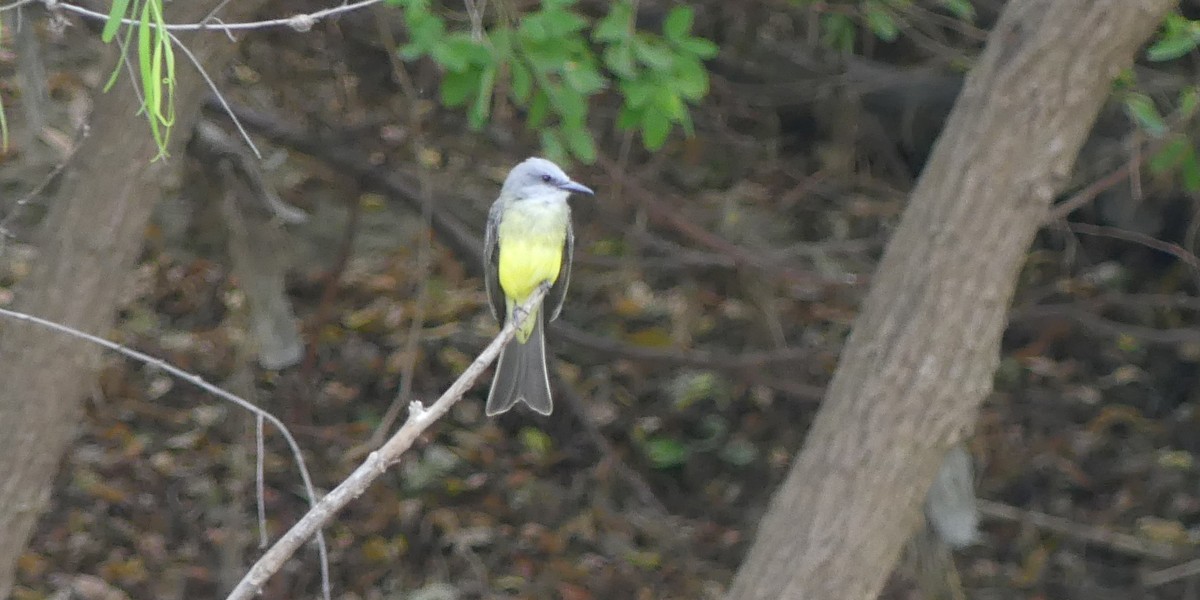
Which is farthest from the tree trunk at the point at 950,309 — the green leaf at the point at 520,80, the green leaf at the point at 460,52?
the green leaf at the point at 460,52

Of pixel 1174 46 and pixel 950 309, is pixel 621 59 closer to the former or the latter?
pixel 950 309

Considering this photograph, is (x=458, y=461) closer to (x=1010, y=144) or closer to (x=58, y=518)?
(x=58, y=518)

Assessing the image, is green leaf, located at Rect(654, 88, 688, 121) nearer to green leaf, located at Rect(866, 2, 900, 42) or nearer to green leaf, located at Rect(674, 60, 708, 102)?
green leaf, located at Rect(674, 60, 708, 102)

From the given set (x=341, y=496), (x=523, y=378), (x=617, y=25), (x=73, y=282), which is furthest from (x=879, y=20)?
(x=341, y=496)

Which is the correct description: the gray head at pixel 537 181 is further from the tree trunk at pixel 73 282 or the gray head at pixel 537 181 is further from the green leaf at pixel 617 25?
the tree trunk at pixel 73 282

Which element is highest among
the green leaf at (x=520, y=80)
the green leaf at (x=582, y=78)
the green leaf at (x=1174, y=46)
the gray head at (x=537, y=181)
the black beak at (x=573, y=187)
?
the green leaf at (x=1174, y=46)

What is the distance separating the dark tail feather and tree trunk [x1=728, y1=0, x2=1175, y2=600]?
2.35ft

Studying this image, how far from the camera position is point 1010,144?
3457mm

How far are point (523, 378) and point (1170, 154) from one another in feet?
7.23

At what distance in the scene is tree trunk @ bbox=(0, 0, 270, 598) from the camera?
3475mm

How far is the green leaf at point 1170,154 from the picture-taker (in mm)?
4254

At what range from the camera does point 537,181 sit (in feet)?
11.7

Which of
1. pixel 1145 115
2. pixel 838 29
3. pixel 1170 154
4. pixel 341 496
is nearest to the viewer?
pixel 341 496

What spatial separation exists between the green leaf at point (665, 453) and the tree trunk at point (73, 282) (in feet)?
9.96
